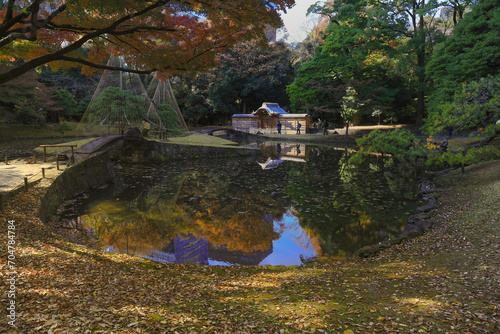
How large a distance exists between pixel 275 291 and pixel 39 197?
265 inches

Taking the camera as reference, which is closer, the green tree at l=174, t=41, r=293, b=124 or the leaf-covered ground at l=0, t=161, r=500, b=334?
the leaf-covered ground at l=0, t=161, r=500, b=334

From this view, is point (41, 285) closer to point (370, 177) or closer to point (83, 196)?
point (83, 196)

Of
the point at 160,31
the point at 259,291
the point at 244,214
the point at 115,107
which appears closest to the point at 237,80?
the point at 115,107

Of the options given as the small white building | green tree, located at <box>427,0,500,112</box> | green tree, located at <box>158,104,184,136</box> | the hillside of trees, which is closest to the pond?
the hillside of trees

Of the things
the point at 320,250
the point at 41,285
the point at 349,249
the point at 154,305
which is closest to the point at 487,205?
the point at 349,249

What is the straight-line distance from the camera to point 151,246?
676 centimetres

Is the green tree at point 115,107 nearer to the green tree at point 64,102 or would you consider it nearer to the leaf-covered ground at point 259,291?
the green tree at point 64,102

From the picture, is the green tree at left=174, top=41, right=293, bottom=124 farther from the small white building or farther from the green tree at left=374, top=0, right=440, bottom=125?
the green tree at left=374, top=0, right=440, bottom=125

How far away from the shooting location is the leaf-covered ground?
305cm

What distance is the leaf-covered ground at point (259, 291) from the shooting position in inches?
120

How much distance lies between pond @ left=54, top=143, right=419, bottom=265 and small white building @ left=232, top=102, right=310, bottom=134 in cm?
2181

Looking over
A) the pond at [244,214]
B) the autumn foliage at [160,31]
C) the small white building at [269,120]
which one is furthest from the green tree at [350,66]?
the autumn foliage at [160,31]

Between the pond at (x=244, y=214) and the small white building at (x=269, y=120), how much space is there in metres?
21.8

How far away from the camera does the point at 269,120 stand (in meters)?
38.3
